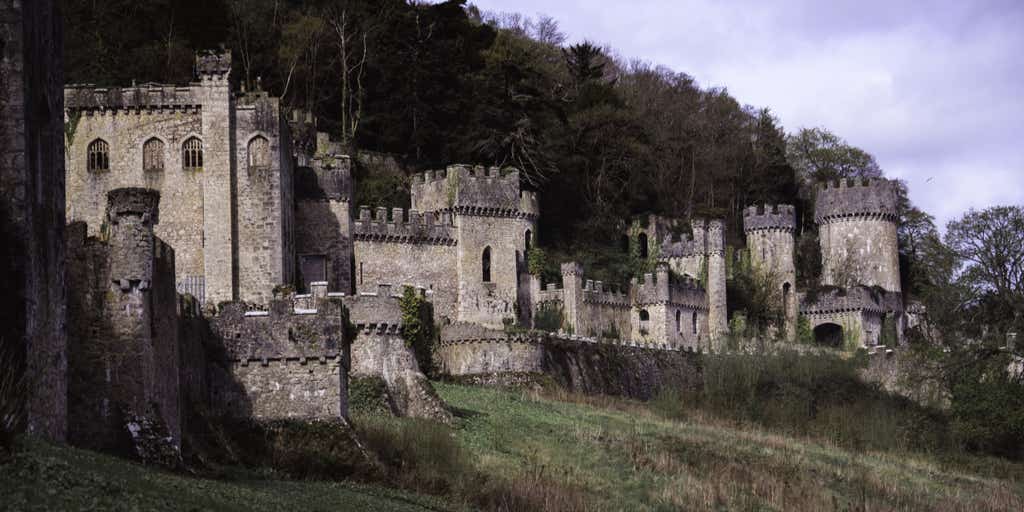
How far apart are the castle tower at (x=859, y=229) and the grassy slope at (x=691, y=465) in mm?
24527

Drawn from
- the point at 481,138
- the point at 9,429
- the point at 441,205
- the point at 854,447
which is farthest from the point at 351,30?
the point at 9,429

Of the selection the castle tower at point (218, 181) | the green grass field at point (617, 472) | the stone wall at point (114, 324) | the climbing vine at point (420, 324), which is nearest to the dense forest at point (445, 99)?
the castle tower at point (218, 181)

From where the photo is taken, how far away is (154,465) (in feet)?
79.9

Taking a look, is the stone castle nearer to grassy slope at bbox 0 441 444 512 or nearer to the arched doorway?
the arched doorway

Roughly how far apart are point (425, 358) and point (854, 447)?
13700 millimetres

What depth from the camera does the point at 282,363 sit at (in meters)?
30.6

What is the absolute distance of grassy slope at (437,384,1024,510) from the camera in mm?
38438

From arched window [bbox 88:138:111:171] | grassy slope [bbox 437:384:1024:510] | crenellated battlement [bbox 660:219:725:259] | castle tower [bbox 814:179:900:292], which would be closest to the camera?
grassy slope [bbox 437:384:1024:510]

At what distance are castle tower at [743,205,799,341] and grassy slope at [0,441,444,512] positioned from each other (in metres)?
47.9

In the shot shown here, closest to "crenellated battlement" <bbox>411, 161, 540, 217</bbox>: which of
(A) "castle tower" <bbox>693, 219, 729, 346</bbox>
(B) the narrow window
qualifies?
(B) the narrow window

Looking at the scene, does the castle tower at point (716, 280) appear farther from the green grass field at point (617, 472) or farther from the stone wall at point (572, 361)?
the green grass field at point (617, 472)

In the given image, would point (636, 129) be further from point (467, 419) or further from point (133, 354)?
point (133, 354)

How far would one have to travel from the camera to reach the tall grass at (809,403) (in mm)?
55688

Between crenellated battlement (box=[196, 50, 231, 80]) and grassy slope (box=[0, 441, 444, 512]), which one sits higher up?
A: crenellated battlement (box=[196, 50, 231, 80])
